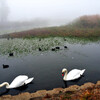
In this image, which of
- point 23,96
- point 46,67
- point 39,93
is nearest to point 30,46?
point 46,67

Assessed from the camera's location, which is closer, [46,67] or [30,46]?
[46,67]

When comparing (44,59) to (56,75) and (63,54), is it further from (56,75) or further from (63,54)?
(56,75)

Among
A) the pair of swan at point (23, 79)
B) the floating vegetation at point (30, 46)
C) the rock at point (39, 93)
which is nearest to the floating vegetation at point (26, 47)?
the floating vegetation at point (30, 46)

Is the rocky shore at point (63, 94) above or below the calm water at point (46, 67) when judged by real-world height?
below

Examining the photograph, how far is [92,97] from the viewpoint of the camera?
9695mm

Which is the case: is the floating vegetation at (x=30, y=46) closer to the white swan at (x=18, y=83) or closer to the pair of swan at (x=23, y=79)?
the pair of swan at (x=23, y=79)

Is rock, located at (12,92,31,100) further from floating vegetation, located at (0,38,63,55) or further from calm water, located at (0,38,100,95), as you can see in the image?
floating vegetation, located at (0,38,63,55)

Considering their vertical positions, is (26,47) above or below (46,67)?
above

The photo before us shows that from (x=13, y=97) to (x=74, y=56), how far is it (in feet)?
42.4

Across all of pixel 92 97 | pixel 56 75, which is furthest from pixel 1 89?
pixel 92 97

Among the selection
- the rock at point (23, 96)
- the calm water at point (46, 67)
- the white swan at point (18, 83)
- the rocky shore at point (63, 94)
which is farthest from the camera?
the calm water at point (46, 67)

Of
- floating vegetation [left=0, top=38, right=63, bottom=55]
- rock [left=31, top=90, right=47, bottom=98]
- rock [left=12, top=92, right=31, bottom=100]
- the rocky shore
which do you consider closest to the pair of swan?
the rocky shore

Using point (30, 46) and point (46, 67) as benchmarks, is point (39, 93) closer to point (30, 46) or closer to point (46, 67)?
point (46, 67)

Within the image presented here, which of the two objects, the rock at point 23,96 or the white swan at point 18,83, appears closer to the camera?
the rock at point 23,96
